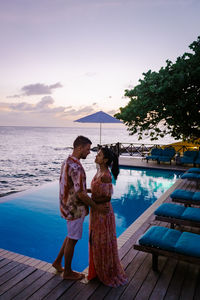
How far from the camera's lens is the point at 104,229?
276 cm

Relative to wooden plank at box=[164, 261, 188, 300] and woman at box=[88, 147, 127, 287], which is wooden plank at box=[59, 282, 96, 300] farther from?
wooden plank at box=[164, 261, 188, 300]

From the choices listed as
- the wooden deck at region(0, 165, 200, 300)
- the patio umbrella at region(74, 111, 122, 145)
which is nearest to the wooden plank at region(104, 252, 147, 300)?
the wooden deck at region(0, 165, 200, 300)

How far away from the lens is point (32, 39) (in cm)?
1294

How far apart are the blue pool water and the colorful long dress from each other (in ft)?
5.84

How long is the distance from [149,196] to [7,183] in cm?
1257

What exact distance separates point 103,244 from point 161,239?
0.86 metres

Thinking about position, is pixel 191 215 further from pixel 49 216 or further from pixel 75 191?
pixel 49 216

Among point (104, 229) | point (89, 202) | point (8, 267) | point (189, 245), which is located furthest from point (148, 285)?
point (8, 267)

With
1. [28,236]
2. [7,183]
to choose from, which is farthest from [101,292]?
[7,183]

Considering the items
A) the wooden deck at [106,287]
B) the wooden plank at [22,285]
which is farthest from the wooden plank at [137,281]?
the wooden plank at [22,285]

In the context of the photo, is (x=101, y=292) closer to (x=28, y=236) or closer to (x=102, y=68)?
(x=28, y=236)

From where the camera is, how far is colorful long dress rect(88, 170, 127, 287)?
275 cm

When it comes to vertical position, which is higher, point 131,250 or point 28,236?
point 131,250

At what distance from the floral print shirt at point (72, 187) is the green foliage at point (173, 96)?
24.8ft
